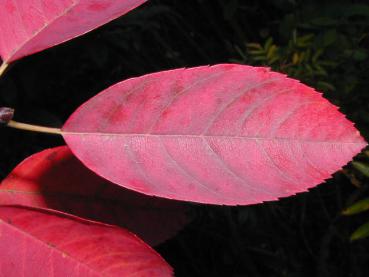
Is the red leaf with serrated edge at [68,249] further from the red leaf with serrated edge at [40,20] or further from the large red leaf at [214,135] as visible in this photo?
the red leaf with serrated edge at [40,20]

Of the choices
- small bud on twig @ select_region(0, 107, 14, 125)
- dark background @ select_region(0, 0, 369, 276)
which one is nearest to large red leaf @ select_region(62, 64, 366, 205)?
small bud on twig @ select_region(0, 107, 14, 125)

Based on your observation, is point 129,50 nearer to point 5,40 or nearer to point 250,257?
point 250,257

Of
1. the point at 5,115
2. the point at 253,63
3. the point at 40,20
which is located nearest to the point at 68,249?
the point at 5,115

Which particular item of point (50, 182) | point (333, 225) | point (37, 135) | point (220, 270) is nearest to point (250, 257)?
point (220, 270)

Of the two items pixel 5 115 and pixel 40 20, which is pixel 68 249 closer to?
pixel 5 115

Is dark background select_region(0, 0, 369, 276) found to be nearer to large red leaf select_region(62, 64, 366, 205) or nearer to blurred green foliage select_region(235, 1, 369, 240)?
blurred green foliage select_region(235, 1, 369, 240)
